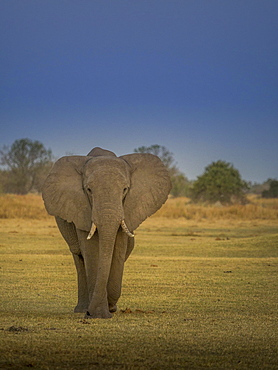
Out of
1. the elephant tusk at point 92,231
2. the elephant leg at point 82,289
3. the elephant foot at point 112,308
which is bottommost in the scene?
the elephant foot at point 112,308

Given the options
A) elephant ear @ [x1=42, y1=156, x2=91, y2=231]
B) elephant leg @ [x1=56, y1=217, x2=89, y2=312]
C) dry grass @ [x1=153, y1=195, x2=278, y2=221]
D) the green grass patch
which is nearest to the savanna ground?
the green grass patch

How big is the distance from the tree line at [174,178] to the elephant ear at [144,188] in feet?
153

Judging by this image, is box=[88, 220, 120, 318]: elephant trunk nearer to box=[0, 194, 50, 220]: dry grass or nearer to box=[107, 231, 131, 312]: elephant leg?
box=[107, 231, 131, 312]: elephant leg

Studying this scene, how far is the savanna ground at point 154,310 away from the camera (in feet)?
23.7

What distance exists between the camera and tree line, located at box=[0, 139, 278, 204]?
65.6m

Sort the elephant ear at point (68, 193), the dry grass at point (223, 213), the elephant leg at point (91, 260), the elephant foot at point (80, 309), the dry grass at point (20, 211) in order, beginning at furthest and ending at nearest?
the dry grass at point (223, 213) < the dry grass at point (20, 211) < the elephant foot at point (80, 309) < the elephant ear at point (68, 193) < the elephant leg at point (91, 260)

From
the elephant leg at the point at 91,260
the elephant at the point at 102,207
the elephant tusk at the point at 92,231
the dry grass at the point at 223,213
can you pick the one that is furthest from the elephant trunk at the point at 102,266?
the dry grass at the point at 223,213

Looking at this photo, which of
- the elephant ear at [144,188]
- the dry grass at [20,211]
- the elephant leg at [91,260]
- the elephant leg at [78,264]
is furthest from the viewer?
the dry grass at [20,211]

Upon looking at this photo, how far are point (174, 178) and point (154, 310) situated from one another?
74992mm

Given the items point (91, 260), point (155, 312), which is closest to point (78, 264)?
point (91, 260)

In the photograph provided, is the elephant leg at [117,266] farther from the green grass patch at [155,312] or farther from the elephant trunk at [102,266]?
the elephant trunk at [102,266]

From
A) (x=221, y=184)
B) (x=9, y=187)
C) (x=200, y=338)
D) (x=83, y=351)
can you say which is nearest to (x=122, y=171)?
(x=200, y=338)

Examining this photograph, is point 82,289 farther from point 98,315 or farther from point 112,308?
point 98,315

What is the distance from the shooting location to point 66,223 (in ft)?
38.8
